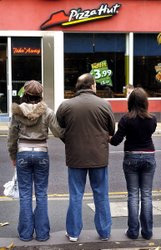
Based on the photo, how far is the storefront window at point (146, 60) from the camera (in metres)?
19.0

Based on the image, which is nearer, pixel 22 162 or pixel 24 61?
pixel 22 162

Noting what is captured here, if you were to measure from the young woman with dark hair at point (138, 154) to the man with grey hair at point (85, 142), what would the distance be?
200mm

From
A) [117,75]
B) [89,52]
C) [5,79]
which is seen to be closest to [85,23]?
[89,52]

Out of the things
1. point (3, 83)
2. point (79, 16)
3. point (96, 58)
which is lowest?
point (3, 83)

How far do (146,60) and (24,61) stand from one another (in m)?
4.67

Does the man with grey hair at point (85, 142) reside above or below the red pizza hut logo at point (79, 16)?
below

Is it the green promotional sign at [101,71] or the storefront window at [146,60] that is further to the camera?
the storefront window at [146,60]

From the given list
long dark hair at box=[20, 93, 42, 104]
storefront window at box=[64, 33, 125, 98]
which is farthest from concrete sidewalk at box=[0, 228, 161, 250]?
storefront window at box=[64, 33, 125, 98]

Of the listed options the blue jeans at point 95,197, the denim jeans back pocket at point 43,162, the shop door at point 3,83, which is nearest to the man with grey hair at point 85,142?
the blue jeans at point 95,197

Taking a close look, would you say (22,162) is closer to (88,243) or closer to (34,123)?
(34,123)

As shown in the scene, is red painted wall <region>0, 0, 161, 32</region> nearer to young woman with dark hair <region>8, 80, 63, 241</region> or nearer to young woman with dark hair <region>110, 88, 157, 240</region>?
young woman with dark hair <region>8, 80, 63, 241</region>

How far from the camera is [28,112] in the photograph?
5.11m

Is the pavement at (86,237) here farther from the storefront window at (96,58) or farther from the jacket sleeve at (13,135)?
the storefront window at (96,58)

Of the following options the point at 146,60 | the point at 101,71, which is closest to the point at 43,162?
the point at 101,71
